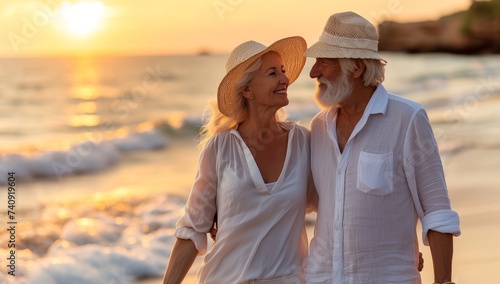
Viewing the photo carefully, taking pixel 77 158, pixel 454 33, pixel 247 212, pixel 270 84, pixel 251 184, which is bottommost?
pixel 247 212

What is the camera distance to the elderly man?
324cm

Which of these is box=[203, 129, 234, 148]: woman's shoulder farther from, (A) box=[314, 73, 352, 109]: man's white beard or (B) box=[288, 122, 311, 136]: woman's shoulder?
(A) box=[314, 73, 352, 109]: man's white beard

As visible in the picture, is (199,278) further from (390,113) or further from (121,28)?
(121,28)

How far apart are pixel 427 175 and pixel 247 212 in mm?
714

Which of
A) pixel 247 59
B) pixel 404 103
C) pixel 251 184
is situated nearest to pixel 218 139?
pixel 251 184

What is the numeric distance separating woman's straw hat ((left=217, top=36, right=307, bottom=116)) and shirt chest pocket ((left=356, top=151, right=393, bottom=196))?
625 mm

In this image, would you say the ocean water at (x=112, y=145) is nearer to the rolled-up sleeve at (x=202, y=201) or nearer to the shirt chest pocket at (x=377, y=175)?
the rolled-up sleeve at (x=202, y=201)

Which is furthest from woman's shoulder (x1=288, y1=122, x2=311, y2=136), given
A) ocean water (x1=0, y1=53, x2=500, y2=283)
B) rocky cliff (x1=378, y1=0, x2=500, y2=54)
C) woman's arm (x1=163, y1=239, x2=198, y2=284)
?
rocky cliff (x1=378, y1=0, x2=500, y2=54)

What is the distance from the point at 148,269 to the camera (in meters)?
6.98

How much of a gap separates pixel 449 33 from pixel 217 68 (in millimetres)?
11541

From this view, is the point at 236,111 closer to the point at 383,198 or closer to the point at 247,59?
the point at 247,59

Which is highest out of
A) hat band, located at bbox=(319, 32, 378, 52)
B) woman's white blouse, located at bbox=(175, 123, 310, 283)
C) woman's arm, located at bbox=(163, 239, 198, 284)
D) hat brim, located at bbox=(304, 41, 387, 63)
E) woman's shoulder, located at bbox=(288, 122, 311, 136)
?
hat band, located at bbox=(319, 32, 378, 52)

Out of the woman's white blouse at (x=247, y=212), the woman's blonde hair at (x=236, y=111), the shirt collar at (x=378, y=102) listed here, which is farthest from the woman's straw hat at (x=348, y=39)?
the woman's white blouse at (x=247, y=212)

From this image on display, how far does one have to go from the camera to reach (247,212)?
3492 mm
